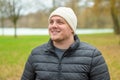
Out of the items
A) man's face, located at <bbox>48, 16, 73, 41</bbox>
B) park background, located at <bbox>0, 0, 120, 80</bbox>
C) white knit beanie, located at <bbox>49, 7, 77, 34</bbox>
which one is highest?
white knit beanie, located at <bbox>49, 7, 77, 34</bbox>

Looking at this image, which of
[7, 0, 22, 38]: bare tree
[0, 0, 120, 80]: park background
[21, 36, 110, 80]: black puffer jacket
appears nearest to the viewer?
[21, 36, 110, 80]: black puffer jacket

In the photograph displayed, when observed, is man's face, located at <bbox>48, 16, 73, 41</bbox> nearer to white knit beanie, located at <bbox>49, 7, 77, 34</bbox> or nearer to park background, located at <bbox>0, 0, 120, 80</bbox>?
white knit beanie, located at <bbox>49, 7, 77, 34</bbox>

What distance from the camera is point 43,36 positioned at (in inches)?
1629

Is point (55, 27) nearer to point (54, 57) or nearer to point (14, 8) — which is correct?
point (54, 57)

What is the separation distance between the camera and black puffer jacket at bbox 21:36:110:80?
354 centimetres

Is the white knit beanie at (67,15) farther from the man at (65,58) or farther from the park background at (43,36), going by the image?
the park background at (43,36)

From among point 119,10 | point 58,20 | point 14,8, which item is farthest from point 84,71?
point 14,8

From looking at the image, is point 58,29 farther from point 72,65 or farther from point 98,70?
point 98,70

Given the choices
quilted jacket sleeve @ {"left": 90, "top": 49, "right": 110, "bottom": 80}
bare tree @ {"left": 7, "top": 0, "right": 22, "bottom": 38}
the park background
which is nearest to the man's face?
quilted jacket sleeve @ {"left": 90, "top": 49, "right": 110, "bottom": 80}

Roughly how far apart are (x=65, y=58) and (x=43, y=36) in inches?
1490

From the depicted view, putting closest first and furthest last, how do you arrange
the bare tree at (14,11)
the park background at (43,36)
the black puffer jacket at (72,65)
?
the black puffer jacket at (72,65)
the park background at (43,36)
the bare tree at (14,11)

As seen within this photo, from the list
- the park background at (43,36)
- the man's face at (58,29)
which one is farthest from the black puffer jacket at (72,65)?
the park background at (43,36)

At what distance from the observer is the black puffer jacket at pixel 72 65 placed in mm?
3543

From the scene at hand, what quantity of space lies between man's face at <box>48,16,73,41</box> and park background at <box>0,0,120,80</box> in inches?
245
